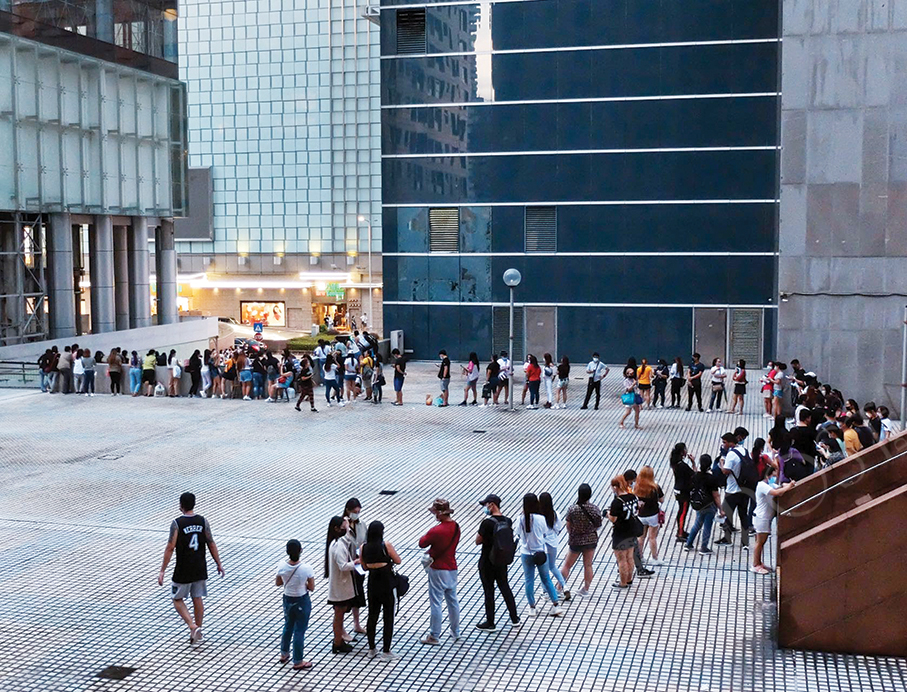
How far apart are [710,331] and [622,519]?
84.3 ft

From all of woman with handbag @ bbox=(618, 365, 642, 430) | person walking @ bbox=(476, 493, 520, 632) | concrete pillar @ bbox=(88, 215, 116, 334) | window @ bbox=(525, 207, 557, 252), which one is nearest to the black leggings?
person walking @ bbox=(476, 493, 520, 632)

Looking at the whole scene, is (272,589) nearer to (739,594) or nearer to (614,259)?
(739,594)

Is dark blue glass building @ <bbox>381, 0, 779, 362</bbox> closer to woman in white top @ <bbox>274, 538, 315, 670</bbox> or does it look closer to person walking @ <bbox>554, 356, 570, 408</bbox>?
person walking @ <bbox>554, 356, 570, 408</bbox>

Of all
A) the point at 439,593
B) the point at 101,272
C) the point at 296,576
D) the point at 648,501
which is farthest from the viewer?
the point at 101,272

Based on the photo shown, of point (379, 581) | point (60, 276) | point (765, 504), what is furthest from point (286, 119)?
point (379, 581)

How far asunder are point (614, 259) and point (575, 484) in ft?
65.7

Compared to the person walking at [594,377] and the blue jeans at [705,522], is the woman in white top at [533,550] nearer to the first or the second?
the blue jeans at [705,522]

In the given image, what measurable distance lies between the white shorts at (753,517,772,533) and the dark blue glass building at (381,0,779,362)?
80.4ft

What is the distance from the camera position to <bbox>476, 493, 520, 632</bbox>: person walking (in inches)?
440

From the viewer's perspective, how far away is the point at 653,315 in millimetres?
37594

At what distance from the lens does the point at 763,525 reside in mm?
13195

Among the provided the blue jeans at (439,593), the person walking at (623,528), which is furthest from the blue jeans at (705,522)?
the blue jeans at (439,593)

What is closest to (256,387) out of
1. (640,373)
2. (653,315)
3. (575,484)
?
(640,373)

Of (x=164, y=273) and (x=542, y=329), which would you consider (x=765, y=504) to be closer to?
(x=542, y=329)
